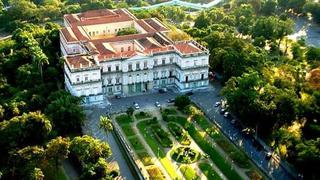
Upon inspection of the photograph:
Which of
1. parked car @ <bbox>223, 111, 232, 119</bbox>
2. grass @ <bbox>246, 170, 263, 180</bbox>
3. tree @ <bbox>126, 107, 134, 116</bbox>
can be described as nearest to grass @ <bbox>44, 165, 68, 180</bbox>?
tree @ <bbox>126, 107, 134, 116</bbox>

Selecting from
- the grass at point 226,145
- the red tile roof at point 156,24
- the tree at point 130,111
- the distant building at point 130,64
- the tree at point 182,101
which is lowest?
the grass at point 226,145

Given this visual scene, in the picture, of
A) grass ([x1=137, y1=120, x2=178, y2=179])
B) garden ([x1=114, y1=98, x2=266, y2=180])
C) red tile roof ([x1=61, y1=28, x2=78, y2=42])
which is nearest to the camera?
garden ([x1=114, y1=98, x2=266, y2=180])

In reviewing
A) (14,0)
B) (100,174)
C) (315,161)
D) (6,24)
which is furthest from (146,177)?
(14,0)

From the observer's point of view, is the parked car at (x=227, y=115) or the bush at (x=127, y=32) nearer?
the parked car at (x=227, y=115)

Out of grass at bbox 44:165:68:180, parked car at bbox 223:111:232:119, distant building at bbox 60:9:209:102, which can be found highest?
distant building at bbox 60:9:209:102

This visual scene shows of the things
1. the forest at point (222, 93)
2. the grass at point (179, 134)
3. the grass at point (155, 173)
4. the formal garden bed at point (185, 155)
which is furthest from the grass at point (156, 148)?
the forest at point (222, 93)

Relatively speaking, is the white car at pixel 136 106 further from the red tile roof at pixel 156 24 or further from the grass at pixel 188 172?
the red tile roof at pixel 156 24

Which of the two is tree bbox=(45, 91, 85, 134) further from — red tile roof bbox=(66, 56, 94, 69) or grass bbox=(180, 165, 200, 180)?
grass bbox=(180, 165, 200, 180)
